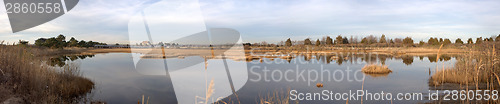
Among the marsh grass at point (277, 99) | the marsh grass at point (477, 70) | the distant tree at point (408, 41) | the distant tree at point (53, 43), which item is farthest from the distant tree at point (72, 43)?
the distant tree at point (408, 41)

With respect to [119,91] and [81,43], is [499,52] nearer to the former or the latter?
[119,91]

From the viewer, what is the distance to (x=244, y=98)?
30.5ft

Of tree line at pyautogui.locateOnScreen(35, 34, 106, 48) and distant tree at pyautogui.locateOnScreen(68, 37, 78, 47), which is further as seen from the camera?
distant tree at pyautogui.locateOnScreen(68, 37, 78, 47)

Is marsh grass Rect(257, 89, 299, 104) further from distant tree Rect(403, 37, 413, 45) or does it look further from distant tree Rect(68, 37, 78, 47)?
distant tree Rect(403, 37, 413, 45)

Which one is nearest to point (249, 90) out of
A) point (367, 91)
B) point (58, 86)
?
point (367, 91)

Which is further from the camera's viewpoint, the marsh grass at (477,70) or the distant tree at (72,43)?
the distant tree at (72,43)

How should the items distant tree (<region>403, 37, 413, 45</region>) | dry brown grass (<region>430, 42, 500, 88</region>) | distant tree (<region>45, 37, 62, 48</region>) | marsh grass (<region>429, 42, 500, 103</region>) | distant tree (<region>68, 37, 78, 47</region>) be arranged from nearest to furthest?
marsh grass (<region>429, 42, 500, 103</region>)
dry brown grass (<region>430, 42, 500, 88</region>)
distant tree (<region>45, 37, 62, 48</region>)
distant tree (<region>68, 37, 78, 47</region>)
distant tree (<region>403, 37, 413, 45</region>)

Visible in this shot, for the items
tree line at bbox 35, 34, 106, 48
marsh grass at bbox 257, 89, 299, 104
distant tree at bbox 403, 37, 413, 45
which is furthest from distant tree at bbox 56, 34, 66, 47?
distant tree at bbox 403, 37, 413, 45

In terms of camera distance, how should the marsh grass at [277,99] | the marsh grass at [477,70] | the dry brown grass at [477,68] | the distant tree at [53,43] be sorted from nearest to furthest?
the marsh grass at [277,99] < the marsh grass at [477,70] < the dry brown grass at [477,68] < the distant tree at [53,43]

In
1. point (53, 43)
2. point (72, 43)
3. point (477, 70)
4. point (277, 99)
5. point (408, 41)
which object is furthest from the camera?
point (408, 41)

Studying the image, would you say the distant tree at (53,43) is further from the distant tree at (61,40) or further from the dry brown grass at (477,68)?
the dry brown grass at (477,68)

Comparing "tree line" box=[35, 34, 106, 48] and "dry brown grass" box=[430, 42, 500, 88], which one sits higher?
"tree line" box=[35, 34, 106, 48]

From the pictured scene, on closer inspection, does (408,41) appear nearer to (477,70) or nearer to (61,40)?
(477,70)

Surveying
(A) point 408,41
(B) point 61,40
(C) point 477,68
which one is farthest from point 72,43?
(A) point 408,41
